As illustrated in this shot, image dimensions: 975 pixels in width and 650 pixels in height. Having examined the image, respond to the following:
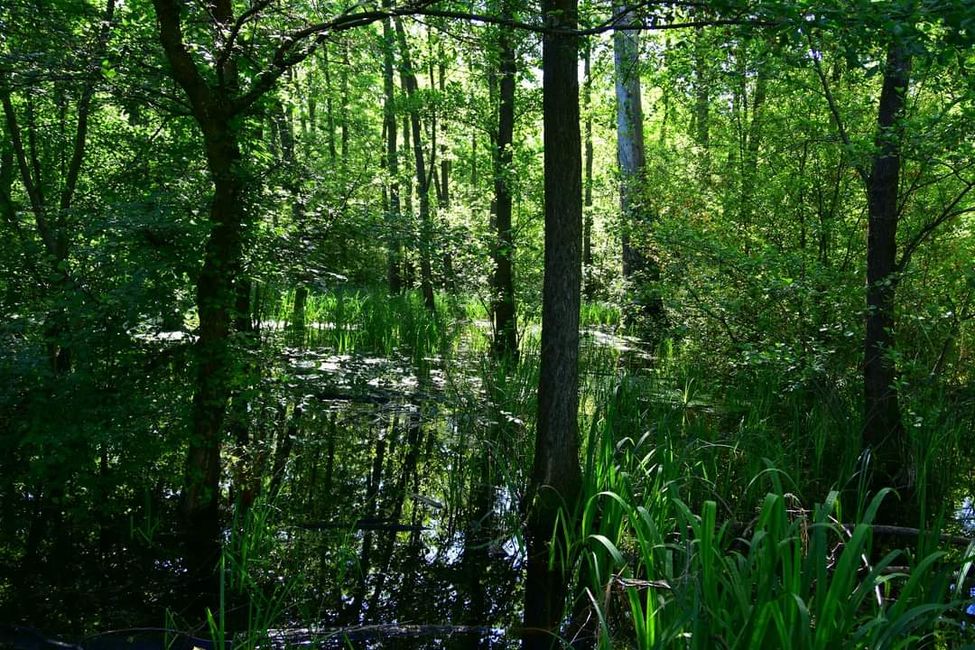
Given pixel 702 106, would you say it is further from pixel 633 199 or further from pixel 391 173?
pixel 391 173

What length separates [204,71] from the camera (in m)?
4.64

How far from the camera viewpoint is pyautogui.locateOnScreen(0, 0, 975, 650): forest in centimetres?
310

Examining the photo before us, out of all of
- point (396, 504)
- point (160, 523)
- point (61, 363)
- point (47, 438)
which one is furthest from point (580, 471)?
point (61, 363)

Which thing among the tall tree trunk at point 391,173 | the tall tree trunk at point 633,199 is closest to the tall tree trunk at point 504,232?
the tall tree trunk at point 391,173

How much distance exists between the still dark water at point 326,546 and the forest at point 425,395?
3cm

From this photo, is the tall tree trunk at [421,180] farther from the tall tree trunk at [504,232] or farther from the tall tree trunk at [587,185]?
the tall tree trunk at [587,185]

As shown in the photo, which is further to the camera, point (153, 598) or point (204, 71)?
point (204, 71)

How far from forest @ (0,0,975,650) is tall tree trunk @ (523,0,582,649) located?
0.02 meters

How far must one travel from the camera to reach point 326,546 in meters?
4.36

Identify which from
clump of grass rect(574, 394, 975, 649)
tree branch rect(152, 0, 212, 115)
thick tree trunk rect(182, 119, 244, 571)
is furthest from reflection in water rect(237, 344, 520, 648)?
tree branch rect(152, 0, 212, 115)

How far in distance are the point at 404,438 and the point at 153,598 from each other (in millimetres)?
3345

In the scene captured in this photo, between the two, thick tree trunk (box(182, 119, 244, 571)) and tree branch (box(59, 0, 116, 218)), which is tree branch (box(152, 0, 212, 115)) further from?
tree branch (box(59, 0, 116, 218))

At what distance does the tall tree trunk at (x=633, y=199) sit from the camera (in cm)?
830

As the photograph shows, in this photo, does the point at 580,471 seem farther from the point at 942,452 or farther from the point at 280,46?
the point at 280,46
